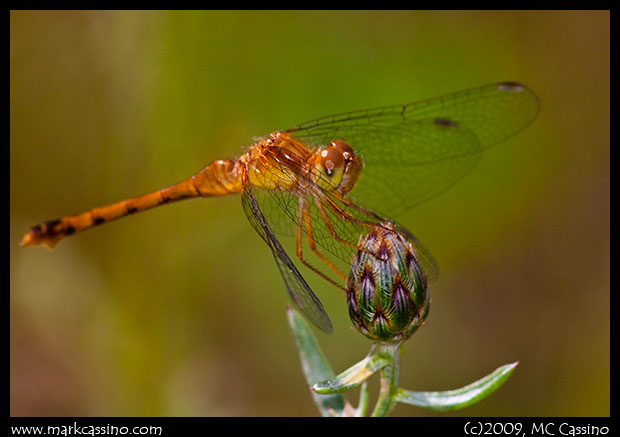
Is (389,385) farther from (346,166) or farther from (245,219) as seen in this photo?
(245,219)

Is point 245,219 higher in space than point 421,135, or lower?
lower

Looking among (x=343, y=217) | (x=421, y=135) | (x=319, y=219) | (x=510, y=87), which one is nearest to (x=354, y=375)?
(x=343, y=217)

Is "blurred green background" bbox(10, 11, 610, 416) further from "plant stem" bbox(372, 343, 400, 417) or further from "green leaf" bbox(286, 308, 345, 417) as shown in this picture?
"plant stem" bbox(372, 343, 400, 417)

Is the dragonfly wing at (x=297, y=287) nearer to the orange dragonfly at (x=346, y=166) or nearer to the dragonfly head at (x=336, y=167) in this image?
the orange dragonfly at (x=346, y=166)

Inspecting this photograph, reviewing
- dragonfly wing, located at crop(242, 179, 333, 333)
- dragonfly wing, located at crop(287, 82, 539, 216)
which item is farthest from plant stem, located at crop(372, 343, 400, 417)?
dragonfly wing, located at crop(287, 82, 539, 216)

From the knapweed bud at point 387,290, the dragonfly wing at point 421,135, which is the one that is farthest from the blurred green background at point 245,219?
the knapweed bud at point 387,290
